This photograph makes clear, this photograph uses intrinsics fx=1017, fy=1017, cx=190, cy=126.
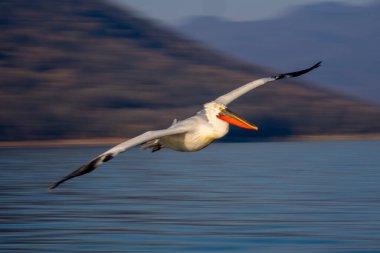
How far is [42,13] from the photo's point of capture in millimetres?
116000

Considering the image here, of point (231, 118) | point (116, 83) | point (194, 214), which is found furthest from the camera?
point (116, 83)

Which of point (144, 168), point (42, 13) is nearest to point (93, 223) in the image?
point (144, 168)

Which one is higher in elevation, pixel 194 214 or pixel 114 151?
pixel 114 151

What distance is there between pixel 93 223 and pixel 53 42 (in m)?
88.7

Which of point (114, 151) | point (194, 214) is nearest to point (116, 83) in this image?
point (194, 214)

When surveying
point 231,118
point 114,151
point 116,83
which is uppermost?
point 231,118

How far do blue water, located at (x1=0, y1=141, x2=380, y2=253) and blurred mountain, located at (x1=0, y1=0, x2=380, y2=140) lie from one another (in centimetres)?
5429

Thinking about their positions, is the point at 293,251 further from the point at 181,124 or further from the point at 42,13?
the point at 42,13

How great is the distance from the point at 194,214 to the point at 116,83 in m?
76.2

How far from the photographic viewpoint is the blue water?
1822cm

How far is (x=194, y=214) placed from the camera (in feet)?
73.9

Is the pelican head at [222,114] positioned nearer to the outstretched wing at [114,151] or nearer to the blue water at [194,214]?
the outstretched wing at [114,151]

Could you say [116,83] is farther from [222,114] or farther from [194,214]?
[222,114]

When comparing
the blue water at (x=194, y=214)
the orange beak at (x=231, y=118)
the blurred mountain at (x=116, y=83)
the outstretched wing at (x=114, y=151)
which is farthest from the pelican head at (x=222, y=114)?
the blurred mountain at (x=116, y=83)
